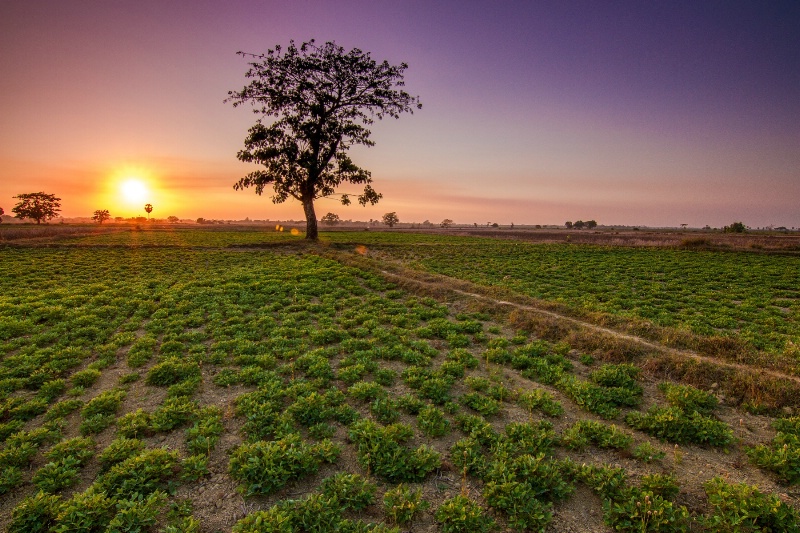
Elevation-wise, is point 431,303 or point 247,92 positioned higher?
point 247,92

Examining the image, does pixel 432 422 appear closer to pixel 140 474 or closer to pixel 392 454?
pixel 392 454

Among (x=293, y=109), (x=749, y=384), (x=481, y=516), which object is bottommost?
(x=481, y=516)

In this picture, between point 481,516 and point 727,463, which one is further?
point 727,463

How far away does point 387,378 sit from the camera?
1156 cm

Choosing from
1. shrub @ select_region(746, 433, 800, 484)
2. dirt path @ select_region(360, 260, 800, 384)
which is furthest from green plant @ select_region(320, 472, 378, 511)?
dirt path @ select_region(360, 260, 800, 384)

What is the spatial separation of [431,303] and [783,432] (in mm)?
14456

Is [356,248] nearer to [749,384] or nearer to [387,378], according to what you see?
Result: [387,378]

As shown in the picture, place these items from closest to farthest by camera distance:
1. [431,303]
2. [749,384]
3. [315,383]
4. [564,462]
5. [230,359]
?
[564,462] < [749,384] < [315,383] < [230,359] < [431,303]

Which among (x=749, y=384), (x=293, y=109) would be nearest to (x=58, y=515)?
(x=749, y=384)

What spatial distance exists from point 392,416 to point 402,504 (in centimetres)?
296

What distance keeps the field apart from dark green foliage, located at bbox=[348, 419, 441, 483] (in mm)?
53

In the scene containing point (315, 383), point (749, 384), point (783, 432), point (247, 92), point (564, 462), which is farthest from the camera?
point (247, 92)

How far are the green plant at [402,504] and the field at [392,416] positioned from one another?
41mm

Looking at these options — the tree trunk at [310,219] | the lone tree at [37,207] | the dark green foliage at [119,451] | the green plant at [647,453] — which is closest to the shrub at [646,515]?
the green plant at [647,453]
